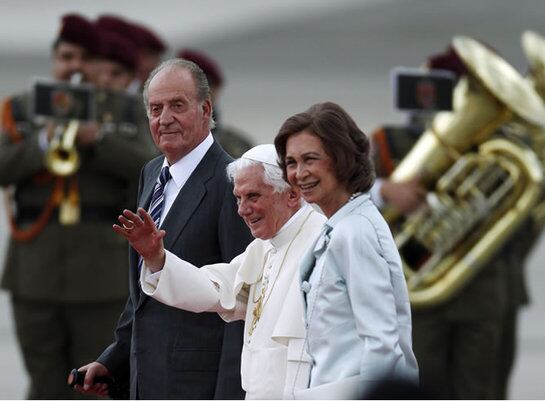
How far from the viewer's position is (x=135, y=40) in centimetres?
965

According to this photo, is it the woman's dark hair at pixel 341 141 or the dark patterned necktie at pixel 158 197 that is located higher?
the woman's dark hair at pixel 341 141

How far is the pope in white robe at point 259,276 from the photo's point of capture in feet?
15.5

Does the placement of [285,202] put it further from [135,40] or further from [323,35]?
[323,35]

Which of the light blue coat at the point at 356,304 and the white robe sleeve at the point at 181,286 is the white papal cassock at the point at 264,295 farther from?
the light blue coat at the point at 356,304

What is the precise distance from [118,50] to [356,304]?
193 inches

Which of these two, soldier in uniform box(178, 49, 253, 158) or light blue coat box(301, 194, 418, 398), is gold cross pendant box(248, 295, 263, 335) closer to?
light blue coat box(301, 194, 418, 398)

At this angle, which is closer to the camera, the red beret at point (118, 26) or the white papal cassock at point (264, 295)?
the white papal cassock at point (264, 295)

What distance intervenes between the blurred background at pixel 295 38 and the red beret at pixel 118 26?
776 cm

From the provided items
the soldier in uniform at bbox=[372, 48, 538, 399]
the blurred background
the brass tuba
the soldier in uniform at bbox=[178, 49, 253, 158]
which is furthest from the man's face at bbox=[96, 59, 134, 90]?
the blurred background

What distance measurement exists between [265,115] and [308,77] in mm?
1106

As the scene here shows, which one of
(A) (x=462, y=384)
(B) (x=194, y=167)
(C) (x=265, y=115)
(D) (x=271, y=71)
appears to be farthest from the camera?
(D) (x=271, y=71)

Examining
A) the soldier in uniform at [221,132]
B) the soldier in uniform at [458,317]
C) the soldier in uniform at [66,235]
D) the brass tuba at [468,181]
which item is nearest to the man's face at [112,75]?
the soldier in uniform at [66,235]

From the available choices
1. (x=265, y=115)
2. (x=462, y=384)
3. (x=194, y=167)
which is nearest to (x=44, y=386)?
(x=462, y=384)

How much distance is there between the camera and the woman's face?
4.58 metres
